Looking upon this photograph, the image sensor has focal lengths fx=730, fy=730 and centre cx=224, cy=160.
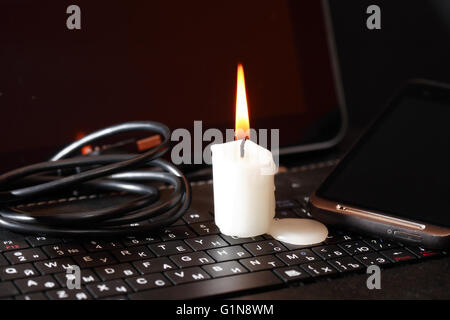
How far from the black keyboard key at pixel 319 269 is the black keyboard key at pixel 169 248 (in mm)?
100

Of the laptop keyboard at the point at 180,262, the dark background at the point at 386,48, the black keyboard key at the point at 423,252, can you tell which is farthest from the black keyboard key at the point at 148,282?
the dark background at the point at 386,48

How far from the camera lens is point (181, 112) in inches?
32.1

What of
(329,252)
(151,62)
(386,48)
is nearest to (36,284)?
(329,252)

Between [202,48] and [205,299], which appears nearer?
[205,299]

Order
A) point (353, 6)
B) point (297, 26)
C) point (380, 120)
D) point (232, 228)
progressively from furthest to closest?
1. point (353, 6)
2. point (297, 26)
3. point (380, 120)
4. point (232, 228)

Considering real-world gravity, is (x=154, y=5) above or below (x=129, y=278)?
above

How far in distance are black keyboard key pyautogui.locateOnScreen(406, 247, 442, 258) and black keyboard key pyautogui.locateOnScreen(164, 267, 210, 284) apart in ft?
0.58

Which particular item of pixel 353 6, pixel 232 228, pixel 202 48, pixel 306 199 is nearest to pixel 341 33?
pixel 353 6

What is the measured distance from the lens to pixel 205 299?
0.53 m

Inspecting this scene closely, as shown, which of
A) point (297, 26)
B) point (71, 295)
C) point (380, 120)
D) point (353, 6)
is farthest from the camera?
point (353, 6)

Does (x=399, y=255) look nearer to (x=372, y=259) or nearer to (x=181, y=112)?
(x=372, y=259)

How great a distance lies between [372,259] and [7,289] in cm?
28

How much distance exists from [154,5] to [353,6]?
323 mm
